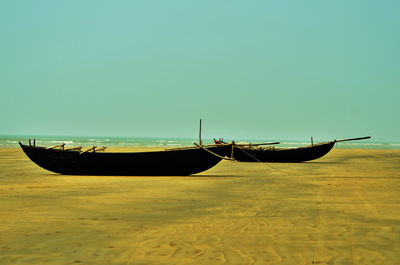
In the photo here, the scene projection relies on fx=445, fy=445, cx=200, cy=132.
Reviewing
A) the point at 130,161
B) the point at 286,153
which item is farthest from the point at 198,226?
the point at 286,153

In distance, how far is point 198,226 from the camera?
6.56 m

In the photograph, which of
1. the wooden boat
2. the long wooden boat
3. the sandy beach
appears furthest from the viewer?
the wooden boat

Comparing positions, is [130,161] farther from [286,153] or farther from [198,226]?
[286,153]

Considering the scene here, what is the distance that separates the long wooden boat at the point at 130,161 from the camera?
1516cm

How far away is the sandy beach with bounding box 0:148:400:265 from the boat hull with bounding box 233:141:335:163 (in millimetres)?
13135

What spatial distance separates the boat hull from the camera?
24.6m

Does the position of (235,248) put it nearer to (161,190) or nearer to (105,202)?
(105,202)

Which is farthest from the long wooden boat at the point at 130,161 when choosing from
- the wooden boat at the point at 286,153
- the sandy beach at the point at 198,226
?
the wooden boat at the point at 286,153

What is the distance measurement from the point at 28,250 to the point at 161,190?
6.15 m

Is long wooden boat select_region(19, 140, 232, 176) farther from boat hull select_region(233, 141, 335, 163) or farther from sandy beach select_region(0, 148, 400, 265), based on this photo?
boat hull select_region(233, 141, 335, 163)

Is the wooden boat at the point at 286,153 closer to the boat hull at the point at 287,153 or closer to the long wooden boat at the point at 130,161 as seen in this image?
the boat hull at the point at 287,153

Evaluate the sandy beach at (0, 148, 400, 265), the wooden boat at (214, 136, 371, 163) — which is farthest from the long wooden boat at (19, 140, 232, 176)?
the wooden boat at (214, 136, 371, 163)

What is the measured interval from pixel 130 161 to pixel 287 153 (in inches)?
482

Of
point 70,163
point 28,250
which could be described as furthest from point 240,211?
point 70,163
